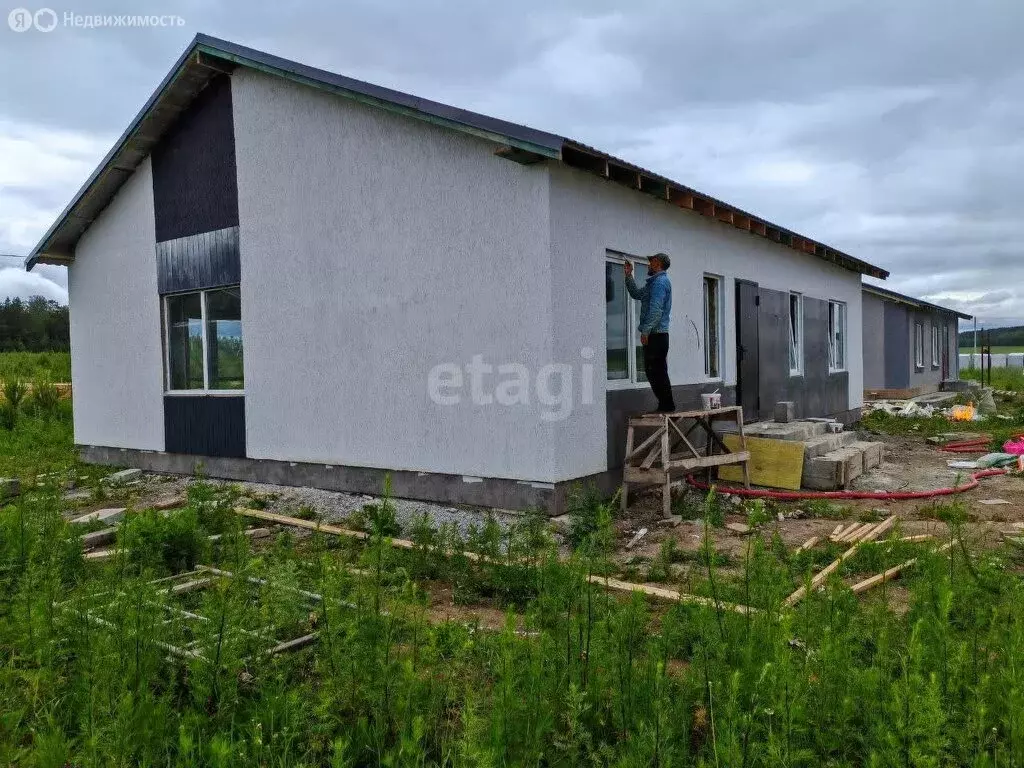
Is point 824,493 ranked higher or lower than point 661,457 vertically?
lower

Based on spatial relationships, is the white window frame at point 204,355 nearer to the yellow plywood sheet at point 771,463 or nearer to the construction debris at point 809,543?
the yellow plywood sheet at point 771,463

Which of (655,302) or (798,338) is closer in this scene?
(655,302)

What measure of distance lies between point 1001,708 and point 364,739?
8.65ft

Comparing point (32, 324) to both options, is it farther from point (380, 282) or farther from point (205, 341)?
point (380, 282)

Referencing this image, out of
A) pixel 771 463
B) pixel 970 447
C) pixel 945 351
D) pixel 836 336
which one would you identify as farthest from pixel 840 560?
pixel 945 351

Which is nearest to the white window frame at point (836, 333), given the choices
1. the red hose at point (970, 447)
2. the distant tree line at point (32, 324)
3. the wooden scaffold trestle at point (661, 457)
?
the red hose at point (970, 447)

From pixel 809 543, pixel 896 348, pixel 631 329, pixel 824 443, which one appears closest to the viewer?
pixel 809 543

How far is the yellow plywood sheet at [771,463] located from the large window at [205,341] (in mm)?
6666

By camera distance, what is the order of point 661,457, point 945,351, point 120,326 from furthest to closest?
point 945,351 < point 120,326 < point 661,457

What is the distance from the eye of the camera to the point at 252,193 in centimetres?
1002

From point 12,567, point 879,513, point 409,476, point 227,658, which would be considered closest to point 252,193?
point 409,476

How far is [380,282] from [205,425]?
3.92m

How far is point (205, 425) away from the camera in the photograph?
424 inches

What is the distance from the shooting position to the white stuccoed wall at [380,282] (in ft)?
25.3
